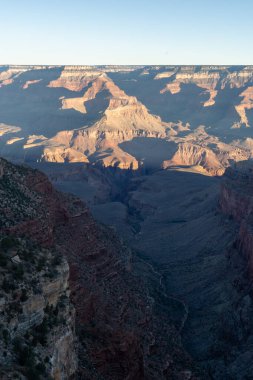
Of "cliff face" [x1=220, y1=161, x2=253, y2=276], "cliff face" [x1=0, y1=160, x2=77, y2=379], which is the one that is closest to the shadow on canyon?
"cliff face" [x1=220, y1=161, x2=253, y2=276]

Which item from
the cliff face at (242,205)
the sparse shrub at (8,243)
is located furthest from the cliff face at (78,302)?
the cliff face at (242,205)

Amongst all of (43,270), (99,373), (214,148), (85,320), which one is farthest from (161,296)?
(214,148)

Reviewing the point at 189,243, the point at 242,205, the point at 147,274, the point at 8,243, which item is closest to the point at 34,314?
the point at 8,243

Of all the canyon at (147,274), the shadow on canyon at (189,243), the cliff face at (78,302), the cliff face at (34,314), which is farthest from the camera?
the shadow on canyon at (189,243)

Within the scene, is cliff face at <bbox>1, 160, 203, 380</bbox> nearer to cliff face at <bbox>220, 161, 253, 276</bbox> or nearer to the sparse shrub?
the sparse shrub

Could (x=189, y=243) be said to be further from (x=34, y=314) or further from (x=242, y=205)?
(x=34, y=314)

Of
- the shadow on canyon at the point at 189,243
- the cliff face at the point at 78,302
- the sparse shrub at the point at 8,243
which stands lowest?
the shadow on canyon at the point at 189,243

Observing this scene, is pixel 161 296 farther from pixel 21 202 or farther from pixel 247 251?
pixel 21 202

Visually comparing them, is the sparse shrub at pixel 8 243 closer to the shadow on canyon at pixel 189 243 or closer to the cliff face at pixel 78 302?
the cliff face at pixel 78 302
